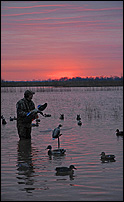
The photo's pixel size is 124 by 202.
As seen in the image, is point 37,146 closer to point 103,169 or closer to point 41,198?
point 103,169

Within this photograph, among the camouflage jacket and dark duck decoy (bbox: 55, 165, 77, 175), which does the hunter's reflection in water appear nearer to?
dark duck decoy (bbox: 55, 165, 77, 175)

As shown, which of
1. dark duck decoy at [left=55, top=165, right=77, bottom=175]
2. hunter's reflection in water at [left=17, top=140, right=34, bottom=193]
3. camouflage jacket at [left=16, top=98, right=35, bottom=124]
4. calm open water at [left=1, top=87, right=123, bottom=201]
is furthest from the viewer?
camouflage jacket at [left=16, top=98, right=35, bottom=124]

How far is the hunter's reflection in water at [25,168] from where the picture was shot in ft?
29.8

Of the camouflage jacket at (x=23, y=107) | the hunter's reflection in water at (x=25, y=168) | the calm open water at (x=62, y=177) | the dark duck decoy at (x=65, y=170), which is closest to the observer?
the calm open water at (x=62, y=177)

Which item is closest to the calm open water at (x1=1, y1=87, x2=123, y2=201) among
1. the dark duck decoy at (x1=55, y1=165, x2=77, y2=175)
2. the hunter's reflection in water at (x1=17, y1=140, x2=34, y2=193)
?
the hunter's reflection in water at (x1=17, y1=140, x2=34, y2=193)

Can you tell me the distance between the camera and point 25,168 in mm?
10641

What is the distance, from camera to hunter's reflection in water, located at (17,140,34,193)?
29.8 feet

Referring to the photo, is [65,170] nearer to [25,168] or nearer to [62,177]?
[62,177]

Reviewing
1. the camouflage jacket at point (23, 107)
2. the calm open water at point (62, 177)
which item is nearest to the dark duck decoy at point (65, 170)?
the calm open water at point (62, 177)

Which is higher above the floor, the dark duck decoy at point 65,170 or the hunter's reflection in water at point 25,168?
the dark duck decoy at point 65,170

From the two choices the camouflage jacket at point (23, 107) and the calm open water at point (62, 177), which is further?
the camouflage jacket at point (23, 107)

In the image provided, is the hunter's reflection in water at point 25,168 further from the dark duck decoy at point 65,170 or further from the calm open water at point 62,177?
the dark duck decoy at point 65,170

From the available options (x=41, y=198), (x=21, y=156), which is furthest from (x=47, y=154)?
(x=41, y=198)

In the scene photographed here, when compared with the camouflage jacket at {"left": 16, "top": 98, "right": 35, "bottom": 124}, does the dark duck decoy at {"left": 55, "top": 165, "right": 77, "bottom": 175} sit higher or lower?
lower
